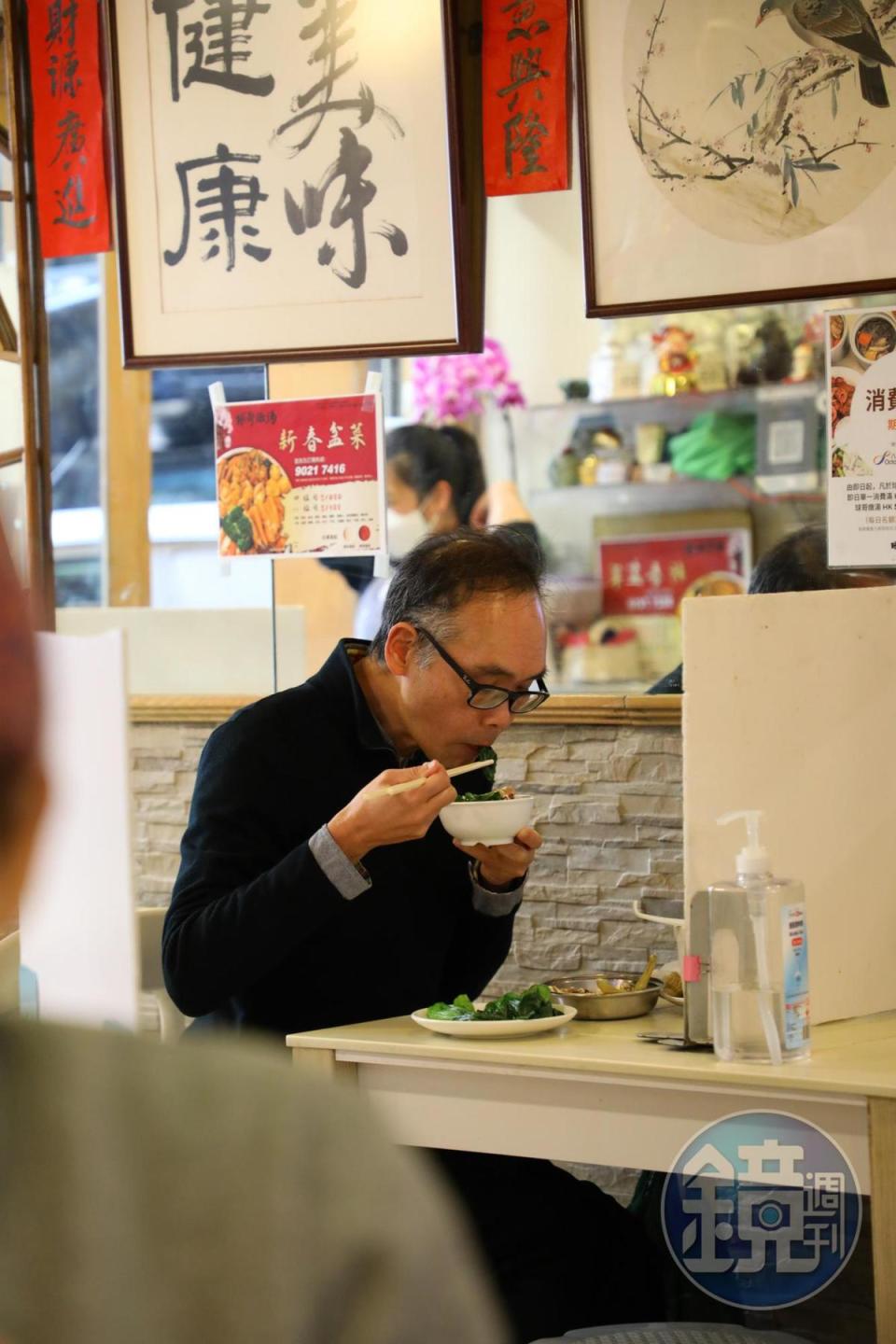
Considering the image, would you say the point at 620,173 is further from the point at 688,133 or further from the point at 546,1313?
the point at 546,1313

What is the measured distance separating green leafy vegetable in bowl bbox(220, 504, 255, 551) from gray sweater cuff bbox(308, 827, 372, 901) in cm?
121

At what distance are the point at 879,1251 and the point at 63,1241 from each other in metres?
1.33

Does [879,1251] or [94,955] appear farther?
[94,955]

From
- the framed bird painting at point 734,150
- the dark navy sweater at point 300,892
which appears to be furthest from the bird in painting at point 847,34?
the dark navy sweater at point 300,892

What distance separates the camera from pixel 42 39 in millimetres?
3041

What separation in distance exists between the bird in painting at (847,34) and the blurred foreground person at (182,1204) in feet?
7.63

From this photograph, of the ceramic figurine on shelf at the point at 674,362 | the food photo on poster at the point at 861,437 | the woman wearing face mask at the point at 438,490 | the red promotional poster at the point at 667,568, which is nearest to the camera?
the food photo on poster at the point at 861,437

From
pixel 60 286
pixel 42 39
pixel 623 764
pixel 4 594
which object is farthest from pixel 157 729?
pixel 60 286

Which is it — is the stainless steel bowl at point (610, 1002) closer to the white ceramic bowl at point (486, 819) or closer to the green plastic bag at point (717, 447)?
the white ceramic bowl at point (486, 819)

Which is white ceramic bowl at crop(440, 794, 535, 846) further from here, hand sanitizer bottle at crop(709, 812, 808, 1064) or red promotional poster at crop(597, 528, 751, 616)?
red promotional poster at crop(597, 528, 751, 616)

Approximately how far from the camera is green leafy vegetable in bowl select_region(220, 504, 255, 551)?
10.0 feet

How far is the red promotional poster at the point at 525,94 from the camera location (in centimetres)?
272

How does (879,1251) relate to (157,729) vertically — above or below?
below

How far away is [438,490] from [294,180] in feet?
5.67
